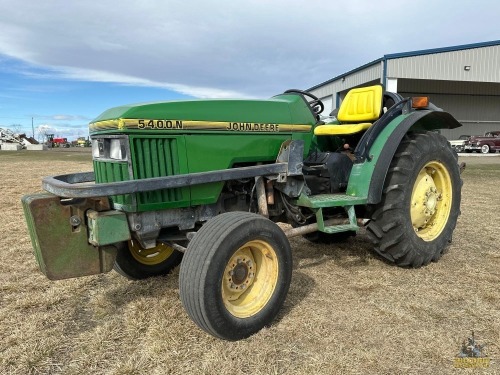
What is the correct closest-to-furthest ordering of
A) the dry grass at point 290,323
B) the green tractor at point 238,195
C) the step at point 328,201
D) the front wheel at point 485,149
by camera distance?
the dry grass at point 290,323
the green tractor at point 238,195
the step at point 328,201
the front wheel at point 485,149

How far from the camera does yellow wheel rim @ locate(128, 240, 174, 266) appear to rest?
3.54m

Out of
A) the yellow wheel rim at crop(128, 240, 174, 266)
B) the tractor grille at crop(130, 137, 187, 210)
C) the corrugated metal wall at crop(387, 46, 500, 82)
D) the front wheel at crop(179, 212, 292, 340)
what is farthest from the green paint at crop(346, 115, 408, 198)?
the corrugated metal wall at crop(387, 46, 500, 82)

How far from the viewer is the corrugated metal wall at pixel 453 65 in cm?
2213

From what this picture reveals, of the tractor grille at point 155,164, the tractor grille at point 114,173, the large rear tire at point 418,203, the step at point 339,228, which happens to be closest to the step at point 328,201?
the step at point 339,228

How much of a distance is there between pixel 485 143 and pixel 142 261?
91.1ft

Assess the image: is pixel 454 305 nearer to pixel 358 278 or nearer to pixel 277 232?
pixel 358 278

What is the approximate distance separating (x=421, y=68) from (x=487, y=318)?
22.5 metres

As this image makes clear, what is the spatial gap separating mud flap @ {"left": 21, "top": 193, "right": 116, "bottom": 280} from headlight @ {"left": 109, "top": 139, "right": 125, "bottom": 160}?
0.30m

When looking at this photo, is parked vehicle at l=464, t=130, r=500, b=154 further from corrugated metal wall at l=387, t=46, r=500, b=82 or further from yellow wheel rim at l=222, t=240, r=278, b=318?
yellow wheel rim at l=222, t=240, r=278, b=318

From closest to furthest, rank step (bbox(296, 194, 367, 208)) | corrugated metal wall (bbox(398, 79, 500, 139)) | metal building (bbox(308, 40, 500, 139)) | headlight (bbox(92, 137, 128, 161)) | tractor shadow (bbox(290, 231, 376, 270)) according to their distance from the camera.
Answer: headlight (bbox(92, 137, 128, 161)), step (bbox(296, 194, 367, 208)), tractor shadow (bbox(290, 231, 376, 270)), metal building (bbox(308, 40, 500, 139)), corrugated metal wall (bbox(398, 79, 500, 139))

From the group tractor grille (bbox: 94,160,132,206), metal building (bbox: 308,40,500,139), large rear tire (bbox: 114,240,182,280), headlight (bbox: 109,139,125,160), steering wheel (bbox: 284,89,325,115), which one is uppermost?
metal building (bbox: 308,40,500,139)

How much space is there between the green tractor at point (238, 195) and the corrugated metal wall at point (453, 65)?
64.9ft

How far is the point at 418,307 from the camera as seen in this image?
121 inches

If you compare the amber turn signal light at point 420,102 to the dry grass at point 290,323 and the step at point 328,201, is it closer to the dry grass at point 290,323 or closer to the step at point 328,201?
the step at point 328,201
